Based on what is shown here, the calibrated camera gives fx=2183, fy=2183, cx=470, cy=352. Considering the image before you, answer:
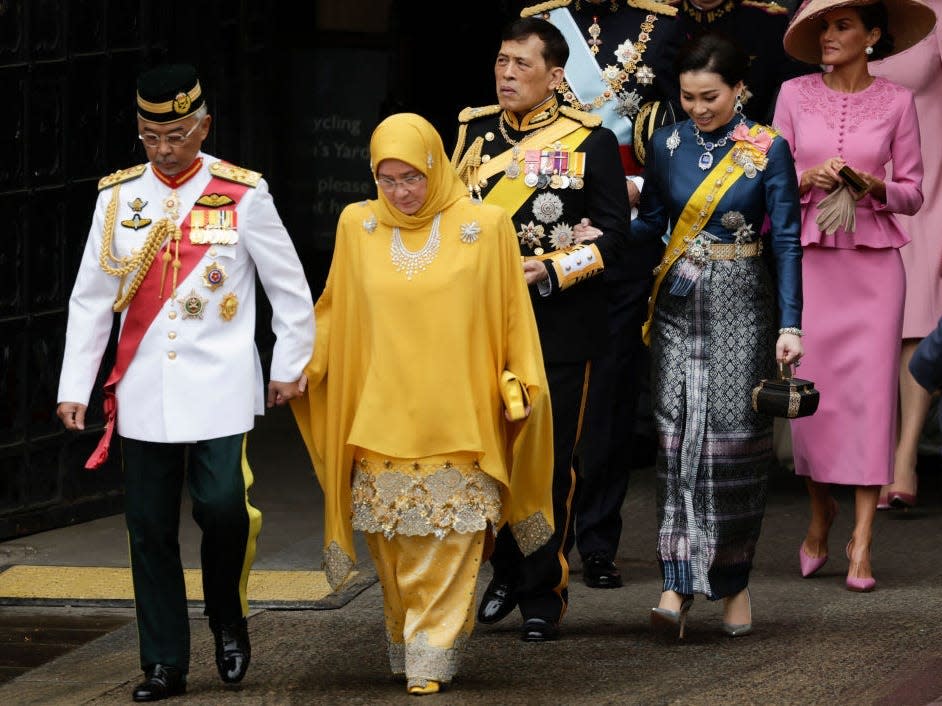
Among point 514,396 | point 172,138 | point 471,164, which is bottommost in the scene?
point 514,396

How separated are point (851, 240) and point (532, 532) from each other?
2071 millimetres

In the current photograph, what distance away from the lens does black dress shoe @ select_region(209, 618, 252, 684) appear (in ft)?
21.3

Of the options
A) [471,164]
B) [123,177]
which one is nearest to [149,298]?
[123,177]

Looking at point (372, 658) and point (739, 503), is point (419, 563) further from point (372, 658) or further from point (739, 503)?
point (739, 503)

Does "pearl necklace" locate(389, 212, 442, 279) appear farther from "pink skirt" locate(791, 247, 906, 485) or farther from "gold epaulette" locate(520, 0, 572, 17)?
"pink skirt" locate(791, 247, 906, 485)

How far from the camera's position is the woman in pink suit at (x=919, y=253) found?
908cm

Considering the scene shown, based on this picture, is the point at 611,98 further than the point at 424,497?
Yes

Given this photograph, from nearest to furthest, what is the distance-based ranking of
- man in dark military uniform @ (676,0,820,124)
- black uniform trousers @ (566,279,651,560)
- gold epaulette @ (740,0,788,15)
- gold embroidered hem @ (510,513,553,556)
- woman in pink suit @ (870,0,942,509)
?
gold embroidered hem @ (510,513,553,556), black uniform trousers @ (566,279,651,560), man in dark military uniform @ (676,0,820,124), gold epaulette @ (740,0,788,15), woman in pink suit @ (870,0,942,509)

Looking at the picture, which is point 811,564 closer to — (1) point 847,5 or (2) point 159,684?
(1) point 847,5

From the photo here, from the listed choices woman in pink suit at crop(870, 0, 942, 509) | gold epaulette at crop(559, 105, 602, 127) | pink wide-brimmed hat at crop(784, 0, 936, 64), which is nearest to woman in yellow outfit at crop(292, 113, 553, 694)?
gold epaulette at crop(559, 105, 602, 127)

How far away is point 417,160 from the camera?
6.23 m

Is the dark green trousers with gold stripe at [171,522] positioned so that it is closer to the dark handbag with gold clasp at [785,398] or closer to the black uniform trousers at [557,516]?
the black uniform trousers at [557,516]

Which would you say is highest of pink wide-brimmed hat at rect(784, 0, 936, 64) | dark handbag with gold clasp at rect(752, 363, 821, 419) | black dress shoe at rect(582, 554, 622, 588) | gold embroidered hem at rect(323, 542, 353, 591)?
pink wide-brimmed hat at rect(784, 0, 936, 64)

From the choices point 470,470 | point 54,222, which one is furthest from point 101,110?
point 470,470
